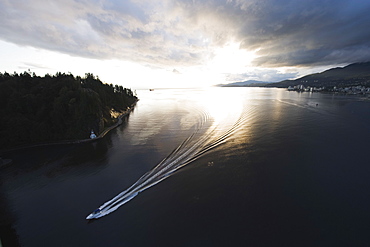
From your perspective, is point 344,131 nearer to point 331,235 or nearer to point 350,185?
point 350,185

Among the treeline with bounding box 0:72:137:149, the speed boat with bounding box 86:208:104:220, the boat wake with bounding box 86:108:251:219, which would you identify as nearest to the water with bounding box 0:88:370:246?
the boat wake with bounding box 86:108:251:219

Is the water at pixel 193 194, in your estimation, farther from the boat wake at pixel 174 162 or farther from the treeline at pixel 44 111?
the treeline at pixel 44 111

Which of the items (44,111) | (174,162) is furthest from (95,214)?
(44,111)

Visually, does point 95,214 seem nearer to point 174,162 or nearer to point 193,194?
point 193,194

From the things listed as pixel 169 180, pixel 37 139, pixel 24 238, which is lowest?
pixel 24 238

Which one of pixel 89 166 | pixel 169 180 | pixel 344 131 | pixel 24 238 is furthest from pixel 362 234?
pixel 344 131

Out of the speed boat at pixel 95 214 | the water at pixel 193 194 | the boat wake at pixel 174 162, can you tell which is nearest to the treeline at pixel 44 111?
the water at pixel 193 194

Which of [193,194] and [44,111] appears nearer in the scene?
[193,194]
